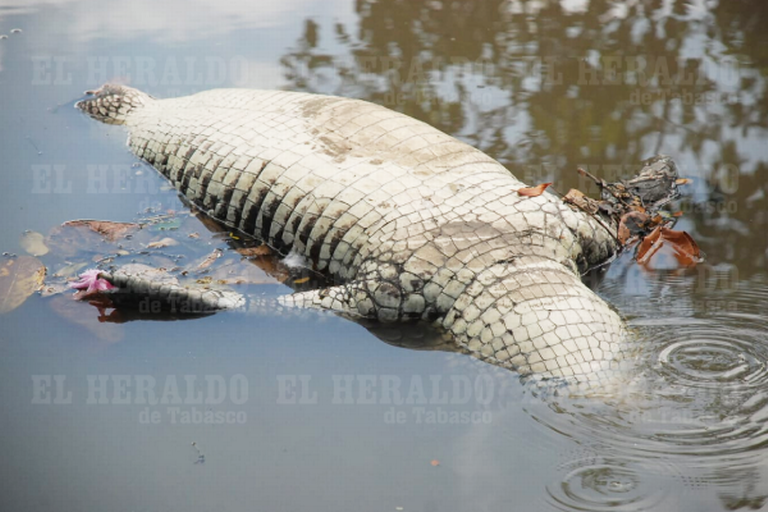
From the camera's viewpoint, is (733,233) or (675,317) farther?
(733,233)

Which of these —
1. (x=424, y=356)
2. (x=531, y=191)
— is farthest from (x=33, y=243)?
(x=531, y=191)

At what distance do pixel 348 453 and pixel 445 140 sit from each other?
2426mm

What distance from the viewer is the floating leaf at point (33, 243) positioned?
598cm

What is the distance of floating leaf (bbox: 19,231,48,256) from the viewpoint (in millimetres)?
5977

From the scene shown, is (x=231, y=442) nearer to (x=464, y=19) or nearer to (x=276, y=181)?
(x=276, y=181)

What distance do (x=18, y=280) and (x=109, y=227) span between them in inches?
31.7

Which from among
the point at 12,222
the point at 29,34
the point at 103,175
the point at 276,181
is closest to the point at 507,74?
the point at 276,181

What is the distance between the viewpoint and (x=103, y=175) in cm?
696

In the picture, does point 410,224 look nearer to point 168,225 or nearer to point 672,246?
point 672,246

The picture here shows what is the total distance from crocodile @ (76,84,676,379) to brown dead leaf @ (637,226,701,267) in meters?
0.19

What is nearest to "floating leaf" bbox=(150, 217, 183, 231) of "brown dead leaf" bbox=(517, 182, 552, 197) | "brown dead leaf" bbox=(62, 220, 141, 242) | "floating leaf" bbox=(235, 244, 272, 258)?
"brown dead leaf" bbox=(62, 220, 141, 242)

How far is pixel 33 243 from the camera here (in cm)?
606

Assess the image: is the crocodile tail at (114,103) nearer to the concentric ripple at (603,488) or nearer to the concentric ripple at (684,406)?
the concentric ripple at (684,406)

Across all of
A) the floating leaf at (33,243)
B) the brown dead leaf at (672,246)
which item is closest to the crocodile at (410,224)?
the brown dead leaf at (672,246)
